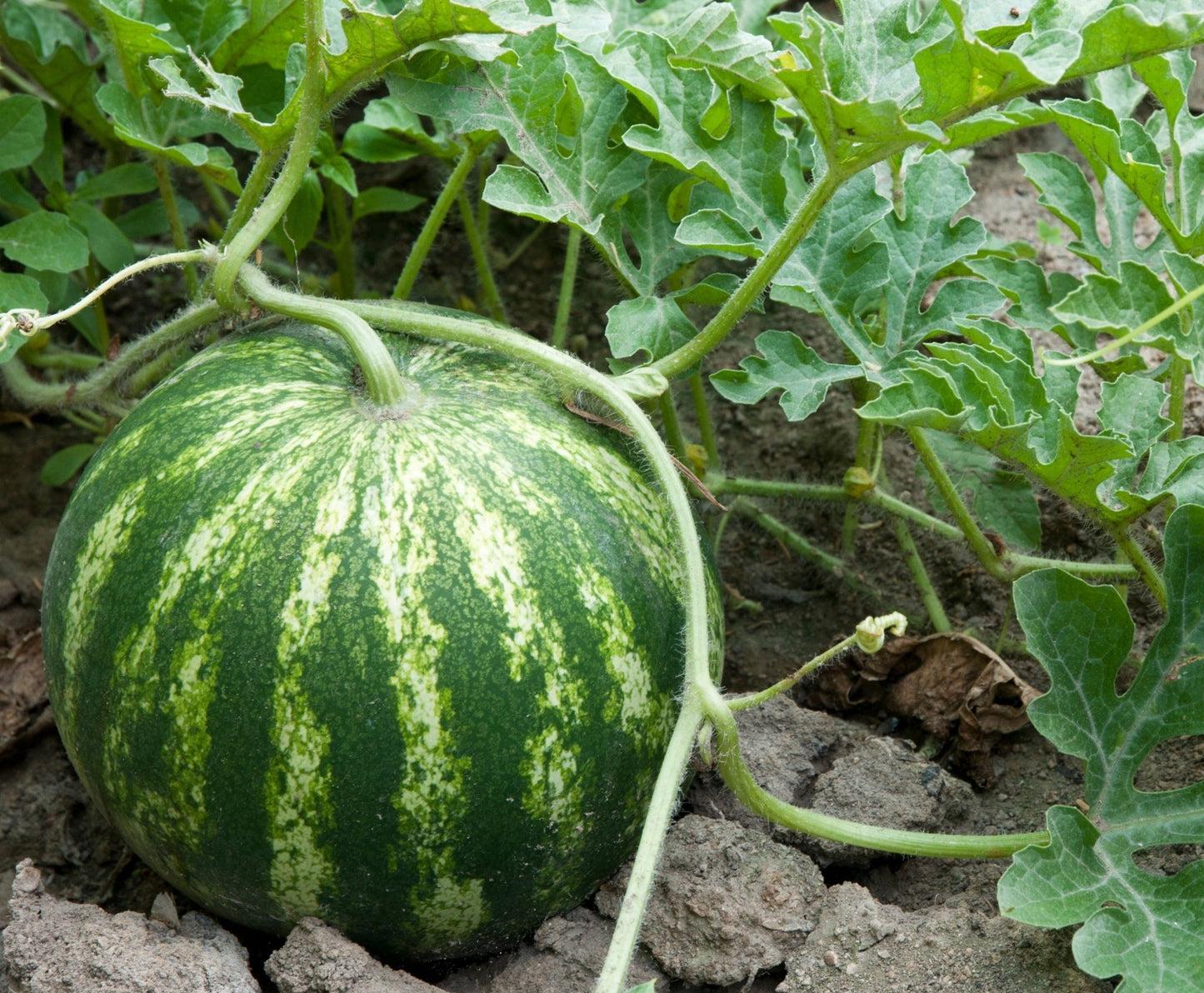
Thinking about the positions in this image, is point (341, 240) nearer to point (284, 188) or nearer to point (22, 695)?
point (284, 188)

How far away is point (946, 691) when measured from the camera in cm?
215

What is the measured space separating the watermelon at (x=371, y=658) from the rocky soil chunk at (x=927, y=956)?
1.04ft

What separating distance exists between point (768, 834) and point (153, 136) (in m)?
1.67

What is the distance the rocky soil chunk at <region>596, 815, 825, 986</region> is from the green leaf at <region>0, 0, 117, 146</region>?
196 cm

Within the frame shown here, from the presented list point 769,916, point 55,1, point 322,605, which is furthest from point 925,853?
point 55,1

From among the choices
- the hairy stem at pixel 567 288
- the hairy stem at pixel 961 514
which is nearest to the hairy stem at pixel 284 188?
the hairy stem at pixel 567 288

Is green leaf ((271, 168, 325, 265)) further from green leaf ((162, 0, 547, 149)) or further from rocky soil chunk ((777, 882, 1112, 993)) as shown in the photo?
rocky soil chunk ((777, 882, 1112, 993))

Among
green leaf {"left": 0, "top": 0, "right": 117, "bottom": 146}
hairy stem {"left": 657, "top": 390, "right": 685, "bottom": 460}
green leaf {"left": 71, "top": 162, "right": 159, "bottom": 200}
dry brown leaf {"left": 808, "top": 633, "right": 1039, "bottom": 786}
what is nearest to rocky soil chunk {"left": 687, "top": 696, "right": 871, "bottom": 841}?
dry brown leaf {"left": 808, "top": 633, "right": 1039, "bottom": 786}

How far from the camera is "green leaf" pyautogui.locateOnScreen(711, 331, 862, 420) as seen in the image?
189 centimetres

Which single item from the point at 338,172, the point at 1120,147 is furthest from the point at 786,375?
the point at 338,172

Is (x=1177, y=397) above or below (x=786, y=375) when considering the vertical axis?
below

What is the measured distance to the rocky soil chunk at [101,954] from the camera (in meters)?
1.62

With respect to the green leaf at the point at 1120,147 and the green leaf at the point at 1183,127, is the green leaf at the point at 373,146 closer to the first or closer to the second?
the green leaf at the point at 1120,147

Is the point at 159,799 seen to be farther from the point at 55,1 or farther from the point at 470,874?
the point at 55,1
